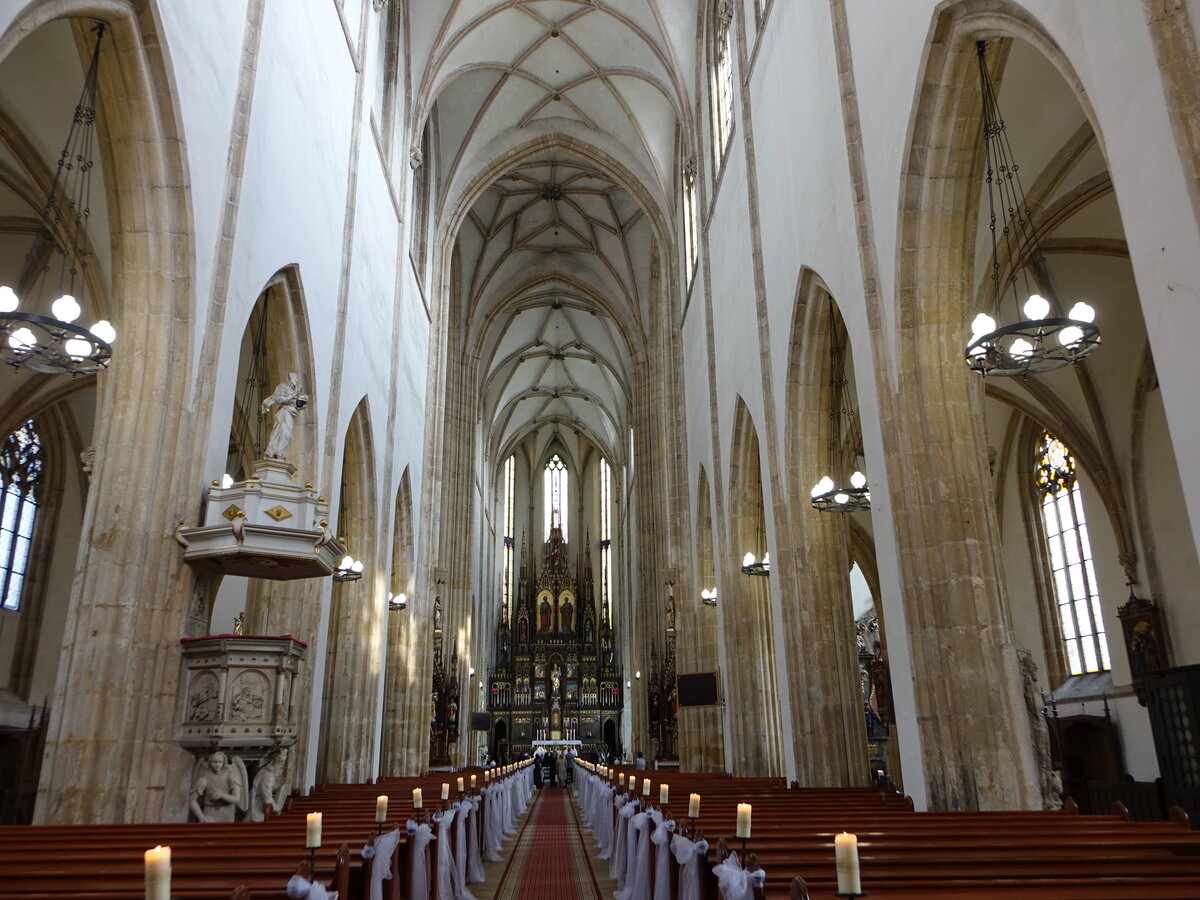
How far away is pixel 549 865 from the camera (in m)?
11.1

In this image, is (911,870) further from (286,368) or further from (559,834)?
(559,834)

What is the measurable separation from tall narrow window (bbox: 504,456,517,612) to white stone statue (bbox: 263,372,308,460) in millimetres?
37640


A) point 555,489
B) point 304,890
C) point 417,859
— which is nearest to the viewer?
point 304,890

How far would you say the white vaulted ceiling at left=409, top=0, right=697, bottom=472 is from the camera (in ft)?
67.6

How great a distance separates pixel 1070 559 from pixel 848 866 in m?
17.0

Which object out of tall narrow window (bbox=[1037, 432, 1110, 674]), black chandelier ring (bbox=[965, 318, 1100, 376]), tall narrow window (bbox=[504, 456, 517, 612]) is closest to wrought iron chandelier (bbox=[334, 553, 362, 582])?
black chandelier ring (bbox=[965, 318, 1100, 376])

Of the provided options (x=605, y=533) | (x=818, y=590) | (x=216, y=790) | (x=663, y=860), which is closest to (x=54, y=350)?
(x=216, y=790)

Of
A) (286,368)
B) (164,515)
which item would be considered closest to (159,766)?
(164,515)

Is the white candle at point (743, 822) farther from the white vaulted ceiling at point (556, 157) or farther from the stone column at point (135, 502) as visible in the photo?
the white vaulted ceiling at point (556, 157)

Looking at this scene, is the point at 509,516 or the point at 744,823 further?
the point at 509,516

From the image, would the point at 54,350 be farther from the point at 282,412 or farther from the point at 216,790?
the point at 216,790

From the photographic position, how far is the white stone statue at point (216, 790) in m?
7.65

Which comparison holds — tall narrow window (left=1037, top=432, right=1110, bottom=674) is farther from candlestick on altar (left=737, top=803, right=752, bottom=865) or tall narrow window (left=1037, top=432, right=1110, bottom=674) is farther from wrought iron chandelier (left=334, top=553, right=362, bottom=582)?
candlestick on altar (left=737, top=803, right=752, bottom=865)

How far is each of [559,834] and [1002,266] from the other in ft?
37.0
